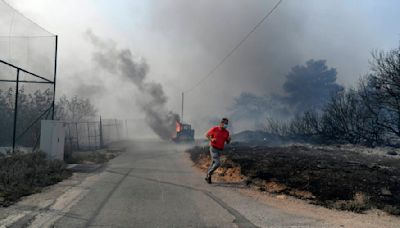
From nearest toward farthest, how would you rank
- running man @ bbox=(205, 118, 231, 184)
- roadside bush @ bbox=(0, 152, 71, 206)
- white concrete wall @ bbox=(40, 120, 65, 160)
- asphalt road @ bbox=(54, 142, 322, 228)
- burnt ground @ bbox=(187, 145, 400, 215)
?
asphalt road @ bbox=(54, 142, 322, 228)
burnt ground @ bbox=(187, 145, 400, 215)
roadside bush @ bbox=(0, 152, 71, 206)
running man @ bbox=(205, 118, 231, 184)
white concrete wall @ bbox=(40, 120, 65, 160)

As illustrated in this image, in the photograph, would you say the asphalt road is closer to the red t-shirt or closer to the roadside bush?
the red t-shirt

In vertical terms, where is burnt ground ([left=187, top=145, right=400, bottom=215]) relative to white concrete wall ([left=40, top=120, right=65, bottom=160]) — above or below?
below

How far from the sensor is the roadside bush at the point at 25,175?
8.20 metres

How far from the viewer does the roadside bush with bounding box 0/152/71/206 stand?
8.20 meters

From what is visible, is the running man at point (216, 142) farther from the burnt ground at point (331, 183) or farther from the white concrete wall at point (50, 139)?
the white concrete wall at point (50, 139)

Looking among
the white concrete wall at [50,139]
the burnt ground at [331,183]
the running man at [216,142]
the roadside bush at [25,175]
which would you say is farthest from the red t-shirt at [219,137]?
the white concrete wall at [50,139]

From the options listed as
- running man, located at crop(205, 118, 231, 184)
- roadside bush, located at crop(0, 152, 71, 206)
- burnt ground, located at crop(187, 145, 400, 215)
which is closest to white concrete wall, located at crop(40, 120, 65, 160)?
roadside bush, located at crop(0, 152, 71, 206)

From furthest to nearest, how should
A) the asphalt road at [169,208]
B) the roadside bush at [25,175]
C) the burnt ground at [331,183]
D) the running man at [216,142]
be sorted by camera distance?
the running man at [216,142] → the roadside bush at [25,175] → the burnt ground at [331,183] → the asphalt road at [169,208]

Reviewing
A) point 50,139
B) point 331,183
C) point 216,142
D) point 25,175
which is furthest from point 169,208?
point 50,139

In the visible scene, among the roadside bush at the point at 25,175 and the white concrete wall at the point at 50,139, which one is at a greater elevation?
the white concrete wall at the point at 50,139

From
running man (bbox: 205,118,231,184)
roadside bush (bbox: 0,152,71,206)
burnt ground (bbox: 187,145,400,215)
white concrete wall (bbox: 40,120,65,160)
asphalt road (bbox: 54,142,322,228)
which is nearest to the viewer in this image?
asphalt road (bbox: 54,142,322,228)

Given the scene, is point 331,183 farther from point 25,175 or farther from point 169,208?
point 25,175

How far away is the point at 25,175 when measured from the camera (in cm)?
1015

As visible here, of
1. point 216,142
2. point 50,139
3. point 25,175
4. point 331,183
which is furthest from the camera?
point 50,139
